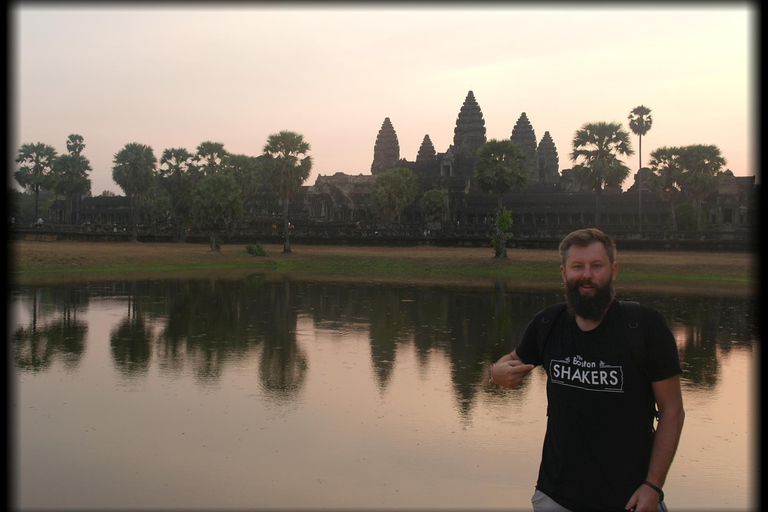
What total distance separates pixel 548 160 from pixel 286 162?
61.6m

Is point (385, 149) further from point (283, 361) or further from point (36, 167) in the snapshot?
point (283, 361)

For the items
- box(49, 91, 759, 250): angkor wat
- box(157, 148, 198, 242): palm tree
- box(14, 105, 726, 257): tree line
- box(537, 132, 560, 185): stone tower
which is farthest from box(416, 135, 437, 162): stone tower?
box(157, 148, 198, 242): palm tree

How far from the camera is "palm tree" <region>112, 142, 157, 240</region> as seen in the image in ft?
224

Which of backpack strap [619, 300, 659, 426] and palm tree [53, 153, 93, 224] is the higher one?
palm tree [53, 153, 93, 224]

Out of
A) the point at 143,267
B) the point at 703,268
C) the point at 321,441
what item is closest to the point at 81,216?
the point at 143,267

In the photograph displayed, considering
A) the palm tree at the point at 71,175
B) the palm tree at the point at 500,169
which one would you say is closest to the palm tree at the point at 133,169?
the palm tree at the point at 71,175

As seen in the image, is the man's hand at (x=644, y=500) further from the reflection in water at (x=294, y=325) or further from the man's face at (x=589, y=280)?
the reflection in water at (x=294, y=325)

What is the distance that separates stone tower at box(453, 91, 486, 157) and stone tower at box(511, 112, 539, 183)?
6.84 m

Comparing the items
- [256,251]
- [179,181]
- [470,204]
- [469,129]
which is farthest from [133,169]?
[469,129]

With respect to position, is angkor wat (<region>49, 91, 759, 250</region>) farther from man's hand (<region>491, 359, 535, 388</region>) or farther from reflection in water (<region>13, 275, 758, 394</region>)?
man's hand (<region>491, 359, 535, 388</region>)

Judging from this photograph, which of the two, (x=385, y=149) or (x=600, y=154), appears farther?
(x=385, y=149)

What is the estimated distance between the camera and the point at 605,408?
4418 mm

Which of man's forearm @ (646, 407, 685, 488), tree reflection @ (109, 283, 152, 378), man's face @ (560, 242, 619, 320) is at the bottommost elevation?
tree reflection @ (109, 283, 152, 378)

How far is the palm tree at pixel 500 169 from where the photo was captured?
49.3m
